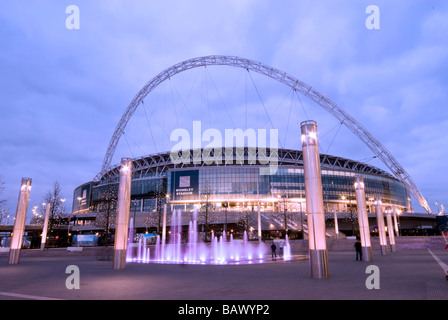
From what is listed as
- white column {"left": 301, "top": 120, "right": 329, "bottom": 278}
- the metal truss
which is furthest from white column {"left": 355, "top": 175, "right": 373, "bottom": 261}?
the metal truss

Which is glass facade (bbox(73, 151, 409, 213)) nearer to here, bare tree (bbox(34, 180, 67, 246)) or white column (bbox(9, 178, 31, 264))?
bare tree (bbox(34, 180, 67, 246))

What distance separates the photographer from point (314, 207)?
48.2ft

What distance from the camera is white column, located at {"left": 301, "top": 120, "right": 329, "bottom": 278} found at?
1406 cm

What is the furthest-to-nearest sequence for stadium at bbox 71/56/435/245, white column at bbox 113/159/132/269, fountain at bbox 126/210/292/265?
stadium at bbox 71/56/435/245, fountain at bbox 126/210/292/265, white column at bbox 113/159/132/269

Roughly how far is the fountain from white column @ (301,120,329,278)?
12398mm

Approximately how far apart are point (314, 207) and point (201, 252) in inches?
1064

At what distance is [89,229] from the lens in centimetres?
9881

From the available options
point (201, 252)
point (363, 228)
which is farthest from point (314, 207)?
point (201, 252)

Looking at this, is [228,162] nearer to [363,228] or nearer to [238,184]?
[238,184]
